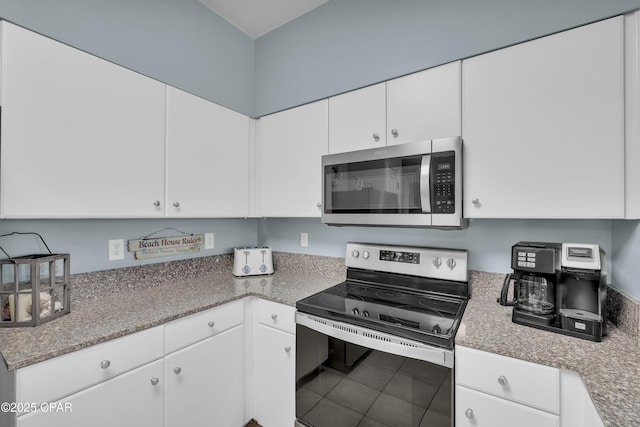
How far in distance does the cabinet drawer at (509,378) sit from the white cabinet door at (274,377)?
2.76 feet

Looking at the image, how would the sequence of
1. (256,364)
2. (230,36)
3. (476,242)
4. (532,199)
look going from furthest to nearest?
1. (230,36)
2. (256,364)
3. (476,242)
4. (532,199)

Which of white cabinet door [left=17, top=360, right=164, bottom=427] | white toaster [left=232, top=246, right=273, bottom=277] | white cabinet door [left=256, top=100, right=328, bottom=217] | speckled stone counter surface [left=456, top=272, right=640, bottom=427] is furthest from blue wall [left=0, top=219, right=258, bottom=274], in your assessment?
speckled stone counter surface [left=456, top=272, right=640, bottom=427]

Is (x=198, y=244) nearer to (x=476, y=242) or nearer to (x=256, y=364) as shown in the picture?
(x=256, y=364)

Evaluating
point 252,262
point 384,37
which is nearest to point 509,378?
point 252,262

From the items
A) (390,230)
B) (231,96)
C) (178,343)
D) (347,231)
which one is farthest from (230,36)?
(178,343)

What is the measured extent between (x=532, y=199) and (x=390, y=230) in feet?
2.62

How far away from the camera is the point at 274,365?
159 centimetres

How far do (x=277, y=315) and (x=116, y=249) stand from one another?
1.01m

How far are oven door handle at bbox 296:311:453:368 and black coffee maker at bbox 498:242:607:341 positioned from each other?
0.40m

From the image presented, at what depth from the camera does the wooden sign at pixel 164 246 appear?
173 centimetres

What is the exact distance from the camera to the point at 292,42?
209cm

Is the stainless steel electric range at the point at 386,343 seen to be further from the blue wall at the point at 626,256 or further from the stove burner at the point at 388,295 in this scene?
the blue wall at the point at 626,256

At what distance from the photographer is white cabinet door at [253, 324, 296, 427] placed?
153 centimetres

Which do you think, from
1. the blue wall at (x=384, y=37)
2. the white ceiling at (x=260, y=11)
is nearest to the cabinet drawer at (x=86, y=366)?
the blue wall at (x=384, y=37)
